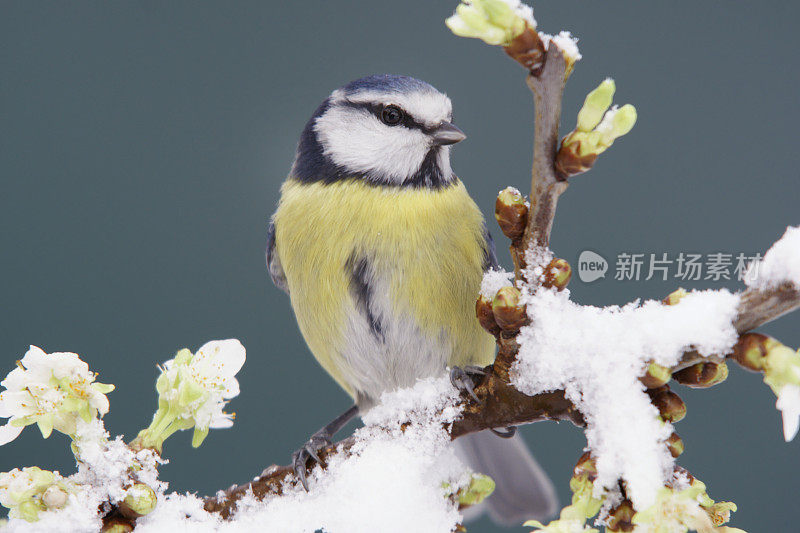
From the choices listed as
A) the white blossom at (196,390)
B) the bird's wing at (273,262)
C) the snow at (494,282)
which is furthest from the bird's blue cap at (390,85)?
the white blossom at (196,390)

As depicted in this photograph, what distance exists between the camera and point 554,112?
43 centimetres

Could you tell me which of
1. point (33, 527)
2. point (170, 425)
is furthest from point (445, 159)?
point (33, 527)

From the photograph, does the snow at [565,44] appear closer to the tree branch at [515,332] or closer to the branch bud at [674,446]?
the tree branch at [515,332]

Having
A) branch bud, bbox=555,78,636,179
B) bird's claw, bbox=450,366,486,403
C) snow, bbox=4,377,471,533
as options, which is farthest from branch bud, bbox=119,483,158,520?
branch bud, bbox=555,78,636,179

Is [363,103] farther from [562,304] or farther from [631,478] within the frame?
[631,478]

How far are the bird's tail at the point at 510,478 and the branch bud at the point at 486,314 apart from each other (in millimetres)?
531

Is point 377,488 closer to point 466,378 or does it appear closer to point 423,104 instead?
point 466,378

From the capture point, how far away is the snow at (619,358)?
447mm

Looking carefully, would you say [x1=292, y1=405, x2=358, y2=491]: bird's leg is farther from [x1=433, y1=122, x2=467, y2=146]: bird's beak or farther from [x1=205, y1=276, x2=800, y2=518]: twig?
[x1=433, y1=122, x2=467, y2=146]: bird's beak

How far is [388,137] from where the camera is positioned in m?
0.84

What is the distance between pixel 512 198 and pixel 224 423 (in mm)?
285

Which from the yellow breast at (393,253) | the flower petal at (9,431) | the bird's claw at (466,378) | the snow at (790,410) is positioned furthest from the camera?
the yellow breast at (393,253)

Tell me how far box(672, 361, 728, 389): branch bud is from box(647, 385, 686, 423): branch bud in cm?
1

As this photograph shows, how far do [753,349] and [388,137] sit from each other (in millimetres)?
522
